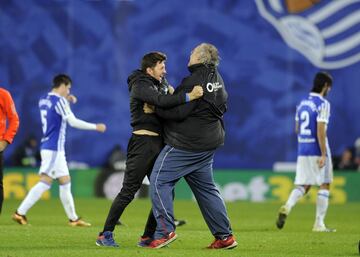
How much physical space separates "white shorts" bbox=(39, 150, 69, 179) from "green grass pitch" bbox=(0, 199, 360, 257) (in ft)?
2.56

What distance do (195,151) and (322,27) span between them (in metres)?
16.5

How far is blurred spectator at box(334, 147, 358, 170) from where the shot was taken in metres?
26.5

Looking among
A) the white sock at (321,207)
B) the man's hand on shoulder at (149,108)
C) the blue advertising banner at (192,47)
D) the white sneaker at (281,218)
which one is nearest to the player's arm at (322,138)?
the white sock at (321,207)

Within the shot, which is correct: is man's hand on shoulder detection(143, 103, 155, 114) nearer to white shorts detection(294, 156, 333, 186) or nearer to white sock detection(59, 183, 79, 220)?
white sock detection(59, 183, 79, 220)

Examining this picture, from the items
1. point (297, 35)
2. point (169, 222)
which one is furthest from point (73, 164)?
Answer: point (169, 222)

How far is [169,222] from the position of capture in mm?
11562

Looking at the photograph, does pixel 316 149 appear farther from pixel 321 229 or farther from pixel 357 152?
pixel 357 152

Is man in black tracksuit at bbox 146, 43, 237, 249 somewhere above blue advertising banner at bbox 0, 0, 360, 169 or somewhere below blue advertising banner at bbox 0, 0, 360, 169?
below

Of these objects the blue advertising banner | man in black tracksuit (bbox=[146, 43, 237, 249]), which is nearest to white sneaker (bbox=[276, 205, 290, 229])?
man in black tracksuit (bbox=[146, 43, 237, 249])

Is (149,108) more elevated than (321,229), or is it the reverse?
(149,108)

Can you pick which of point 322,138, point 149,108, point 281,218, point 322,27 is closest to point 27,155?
point 322,27

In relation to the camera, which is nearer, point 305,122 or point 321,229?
point 321,229

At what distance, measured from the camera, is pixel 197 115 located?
11.7 m

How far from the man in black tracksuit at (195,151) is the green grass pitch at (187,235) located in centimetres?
29
